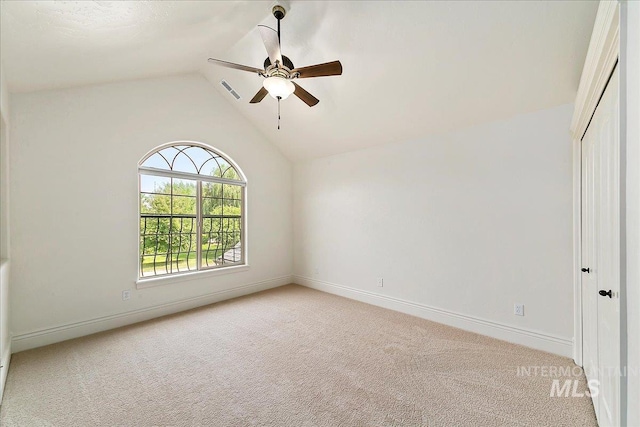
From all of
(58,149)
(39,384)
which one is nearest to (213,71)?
(58,149)

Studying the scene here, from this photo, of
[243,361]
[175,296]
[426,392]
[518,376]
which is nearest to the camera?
[426,392]

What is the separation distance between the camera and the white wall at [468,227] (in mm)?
2551

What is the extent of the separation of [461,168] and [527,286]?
1390 mm

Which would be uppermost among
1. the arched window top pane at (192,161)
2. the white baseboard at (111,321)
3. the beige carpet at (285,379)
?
the arched window top pane at (192,161)

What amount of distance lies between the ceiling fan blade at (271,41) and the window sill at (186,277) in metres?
2.97

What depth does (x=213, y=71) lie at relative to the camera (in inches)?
146

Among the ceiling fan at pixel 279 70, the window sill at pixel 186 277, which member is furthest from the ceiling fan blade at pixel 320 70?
the window sill at pixel 186 277

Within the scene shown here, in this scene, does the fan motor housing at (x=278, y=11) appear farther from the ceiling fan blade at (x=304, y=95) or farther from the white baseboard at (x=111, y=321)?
the white baseboard at (x=111, y=321)

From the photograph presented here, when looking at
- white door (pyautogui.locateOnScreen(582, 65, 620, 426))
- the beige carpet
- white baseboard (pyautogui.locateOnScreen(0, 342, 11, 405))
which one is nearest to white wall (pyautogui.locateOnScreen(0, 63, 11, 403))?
white baseboard (pyautogui.locateOnScreen(0, 342, 11, 405))

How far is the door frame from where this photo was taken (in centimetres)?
111

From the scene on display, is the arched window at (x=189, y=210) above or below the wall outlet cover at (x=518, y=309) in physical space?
above

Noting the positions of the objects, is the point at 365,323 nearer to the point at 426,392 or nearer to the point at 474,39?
the point at 426,392

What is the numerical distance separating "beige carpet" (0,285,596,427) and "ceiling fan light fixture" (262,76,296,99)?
91.4 inches
